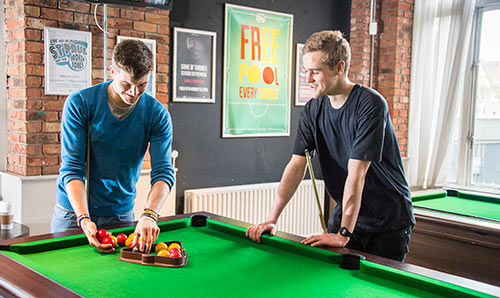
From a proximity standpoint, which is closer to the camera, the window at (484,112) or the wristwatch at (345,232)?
the wristwatch at (345,232)

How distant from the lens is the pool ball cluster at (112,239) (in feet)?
6.27

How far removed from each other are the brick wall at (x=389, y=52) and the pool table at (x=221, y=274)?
3658 mm

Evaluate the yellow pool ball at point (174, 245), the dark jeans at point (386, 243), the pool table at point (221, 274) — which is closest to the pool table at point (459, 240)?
the dark jeans at point (386, 243)

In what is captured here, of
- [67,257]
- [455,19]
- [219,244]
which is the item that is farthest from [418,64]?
[67,257]

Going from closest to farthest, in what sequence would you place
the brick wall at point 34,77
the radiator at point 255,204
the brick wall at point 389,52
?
the brick wall at point 34,77 < the radiator at point 255,204 < the brick wall at point 389,52

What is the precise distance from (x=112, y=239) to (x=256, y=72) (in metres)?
3.00

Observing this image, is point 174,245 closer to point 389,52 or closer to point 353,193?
point 353,193

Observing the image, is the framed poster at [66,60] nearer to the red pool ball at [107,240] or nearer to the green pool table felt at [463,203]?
the red pool ball at [107,240]

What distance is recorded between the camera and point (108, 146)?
2258 millimetres

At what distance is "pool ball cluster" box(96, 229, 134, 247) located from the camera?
191cm

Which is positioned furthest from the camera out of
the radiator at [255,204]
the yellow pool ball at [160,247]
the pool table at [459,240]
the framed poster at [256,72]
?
the framed poster at [256,72]

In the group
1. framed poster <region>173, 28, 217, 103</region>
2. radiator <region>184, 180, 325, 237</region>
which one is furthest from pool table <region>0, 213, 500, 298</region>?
framed poster <region>173, 28, 217, 103</region>

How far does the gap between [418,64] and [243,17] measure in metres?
1.96

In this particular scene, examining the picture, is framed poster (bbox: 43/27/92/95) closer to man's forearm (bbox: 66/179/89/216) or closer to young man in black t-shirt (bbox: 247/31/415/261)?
man's forearm (bbox: 66/179/89/216)
